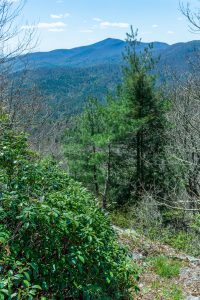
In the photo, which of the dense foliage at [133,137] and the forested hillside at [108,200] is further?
the dense foliage at [133,137]

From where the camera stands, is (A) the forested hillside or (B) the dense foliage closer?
(A) the forested hillside

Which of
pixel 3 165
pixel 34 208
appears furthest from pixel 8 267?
pixel 3 165

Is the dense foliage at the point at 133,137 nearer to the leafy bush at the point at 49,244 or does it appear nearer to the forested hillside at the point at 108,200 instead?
the forested hillside at the point at 108,200

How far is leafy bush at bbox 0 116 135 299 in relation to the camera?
132 inches

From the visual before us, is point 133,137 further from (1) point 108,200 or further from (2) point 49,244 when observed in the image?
(2) point 49,244

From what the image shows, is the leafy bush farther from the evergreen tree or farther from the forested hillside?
the evergreen tree

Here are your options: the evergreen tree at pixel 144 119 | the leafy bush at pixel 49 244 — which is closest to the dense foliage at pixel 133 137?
the evergreen tree at pixel 144 119

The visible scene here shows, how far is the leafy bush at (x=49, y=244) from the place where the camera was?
132 inches

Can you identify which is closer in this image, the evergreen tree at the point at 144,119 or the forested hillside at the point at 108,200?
the forested hillside at the point at 108,200

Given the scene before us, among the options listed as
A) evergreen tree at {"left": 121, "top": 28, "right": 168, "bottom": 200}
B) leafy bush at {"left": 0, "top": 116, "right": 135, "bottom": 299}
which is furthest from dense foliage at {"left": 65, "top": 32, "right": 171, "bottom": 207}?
leafy bush at {"left": 0, "top": 116, "right": 135, "bottom": 299}

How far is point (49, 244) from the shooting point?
3.66m

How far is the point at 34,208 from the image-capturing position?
11.3ft

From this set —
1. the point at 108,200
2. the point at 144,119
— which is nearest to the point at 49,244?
the point at 144,119

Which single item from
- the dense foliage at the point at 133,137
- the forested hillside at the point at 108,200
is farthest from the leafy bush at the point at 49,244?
the dense foliage at the point at 133,137
